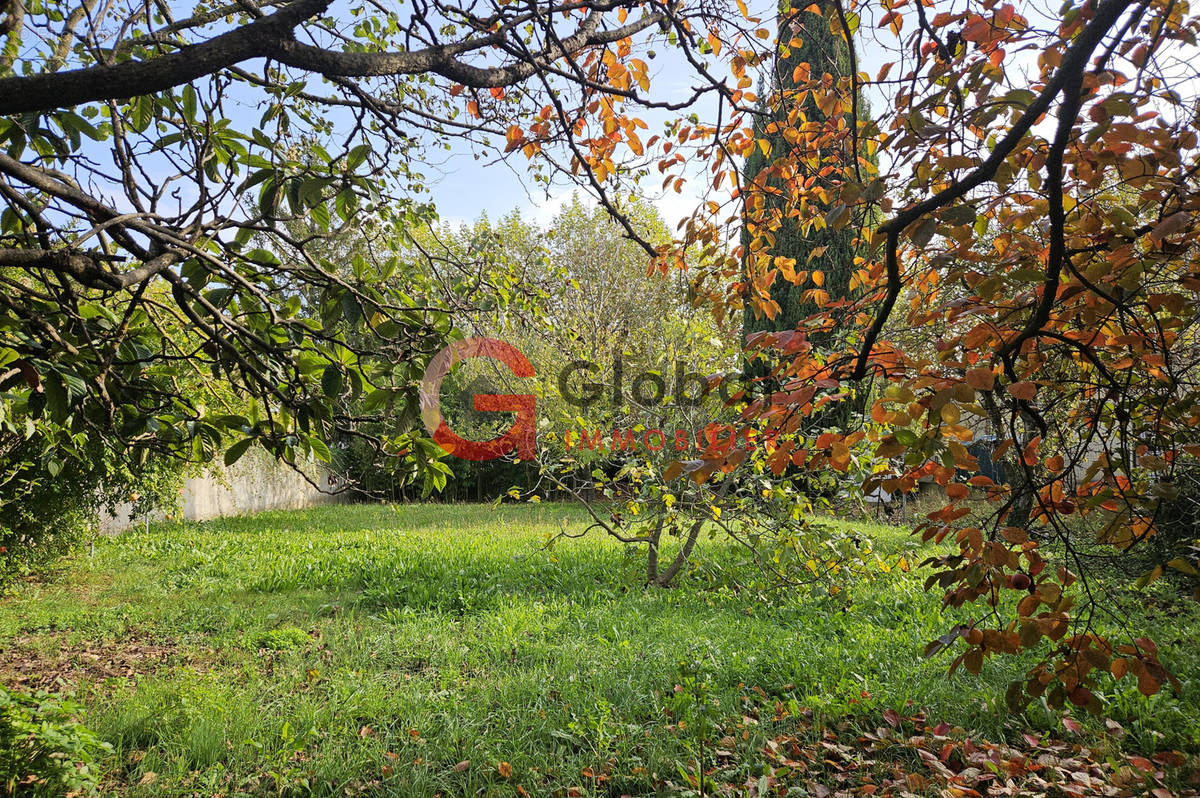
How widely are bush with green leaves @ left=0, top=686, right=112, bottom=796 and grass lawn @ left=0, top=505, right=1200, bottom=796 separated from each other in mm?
227

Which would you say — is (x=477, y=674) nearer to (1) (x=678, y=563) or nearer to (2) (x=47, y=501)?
(1) (x=678, y=563)

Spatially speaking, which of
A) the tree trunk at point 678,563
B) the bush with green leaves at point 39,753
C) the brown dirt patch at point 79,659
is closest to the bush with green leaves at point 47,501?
the brown dirt patch at point 79,659

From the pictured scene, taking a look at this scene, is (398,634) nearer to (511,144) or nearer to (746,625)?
(746,625)

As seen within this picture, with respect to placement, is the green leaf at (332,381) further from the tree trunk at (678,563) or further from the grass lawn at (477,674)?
the tree trunk at (678,563)

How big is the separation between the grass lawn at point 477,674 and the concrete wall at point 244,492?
4.71 meters

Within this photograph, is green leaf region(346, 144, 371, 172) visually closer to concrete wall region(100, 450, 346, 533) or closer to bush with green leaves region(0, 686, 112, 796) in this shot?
bush with green leaves region(0, 686, 112, 796)

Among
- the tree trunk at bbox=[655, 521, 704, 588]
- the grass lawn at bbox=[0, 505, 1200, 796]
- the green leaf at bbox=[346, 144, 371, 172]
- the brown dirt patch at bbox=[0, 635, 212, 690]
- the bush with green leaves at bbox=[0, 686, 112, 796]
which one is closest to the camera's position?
the green leaf at bbox=[346, 144, 371, 172]

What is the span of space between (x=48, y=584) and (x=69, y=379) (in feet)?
20.6

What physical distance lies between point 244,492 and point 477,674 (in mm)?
11349

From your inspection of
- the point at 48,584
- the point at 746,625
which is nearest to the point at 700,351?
the point at 746,625

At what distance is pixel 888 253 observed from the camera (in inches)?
46.4

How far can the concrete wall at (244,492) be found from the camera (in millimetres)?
10609

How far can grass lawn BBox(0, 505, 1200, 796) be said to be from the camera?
8.53 feet

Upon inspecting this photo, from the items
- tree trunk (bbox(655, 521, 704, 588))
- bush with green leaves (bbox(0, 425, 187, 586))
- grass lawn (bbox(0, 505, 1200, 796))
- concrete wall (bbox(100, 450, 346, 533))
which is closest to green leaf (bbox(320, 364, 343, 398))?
grass lawn (bbox(0, 505, 1200, 796))
